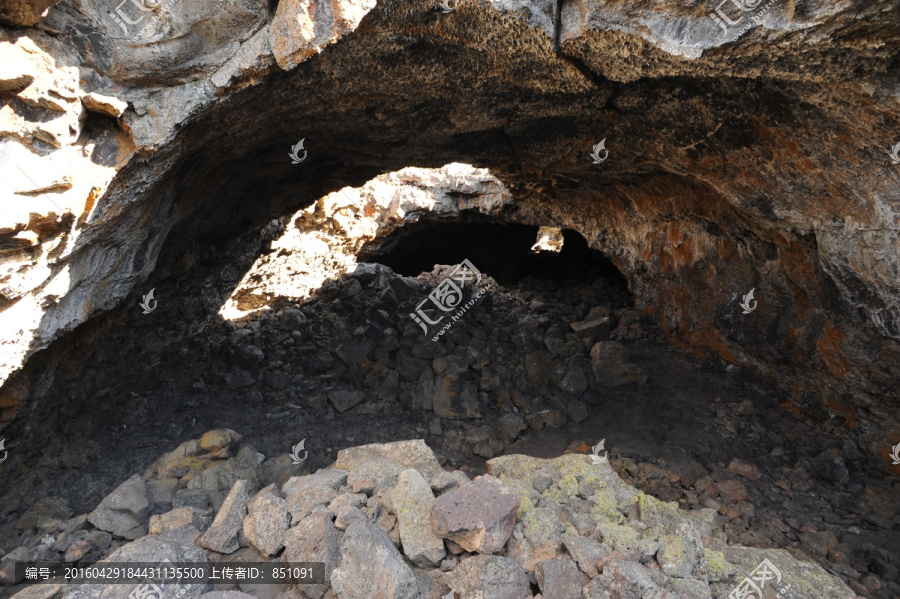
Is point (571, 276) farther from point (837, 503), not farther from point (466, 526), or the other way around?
point (466, 526)

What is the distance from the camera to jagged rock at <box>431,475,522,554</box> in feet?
8.92

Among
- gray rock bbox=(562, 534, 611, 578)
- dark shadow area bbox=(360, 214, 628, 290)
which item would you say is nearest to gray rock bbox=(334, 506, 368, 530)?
gray rock bbox=(562, 534, 611, 578)

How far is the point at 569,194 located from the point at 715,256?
2067mm

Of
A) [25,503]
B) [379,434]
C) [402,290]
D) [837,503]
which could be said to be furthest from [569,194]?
[25,503]

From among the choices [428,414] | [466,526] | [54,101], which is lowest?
[428,414]

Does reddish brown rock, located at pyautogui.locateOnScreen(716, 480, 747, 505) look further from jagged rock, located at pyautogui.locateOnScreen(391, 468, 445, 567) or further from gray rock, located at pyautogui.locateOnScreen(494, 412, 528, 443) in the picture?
jagged rock, located at pyautogui.locateOnScreen(391, 468, 445, 567)

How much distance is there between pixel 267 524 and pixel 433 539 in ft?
3.34

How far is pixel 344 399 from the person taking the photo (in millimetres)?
5676

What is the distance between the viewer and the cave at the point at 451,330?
8.63 feet

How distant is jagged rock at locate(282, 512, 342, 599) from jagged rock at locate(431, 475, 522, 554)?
18.6 inches

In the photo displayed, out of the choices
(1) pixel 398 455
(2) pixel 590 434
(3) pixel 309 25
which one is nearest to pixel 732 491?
(2) pixel 590 434

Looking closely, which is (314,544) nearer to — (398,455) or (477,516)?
(477,516)

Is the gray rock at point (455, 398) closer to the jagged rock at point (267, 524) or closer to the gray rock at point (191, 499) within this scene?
the gray rock at point (191, 499)

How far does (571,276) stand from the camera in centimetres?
982
